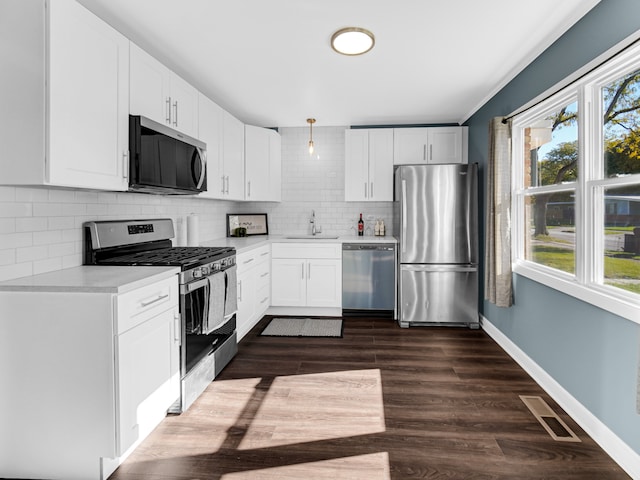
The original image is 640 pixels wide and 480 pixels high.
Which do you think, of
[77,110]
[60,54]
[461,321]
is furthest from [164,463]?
[461,321]

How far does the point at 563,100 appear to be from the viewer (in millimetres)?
2680

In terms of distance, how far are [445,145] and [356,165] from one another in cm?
109

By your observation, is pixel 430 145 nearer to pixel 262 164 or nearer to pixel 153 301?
pixel 262 164

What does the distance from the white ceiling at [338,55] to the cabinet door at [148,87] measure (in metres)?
0.20

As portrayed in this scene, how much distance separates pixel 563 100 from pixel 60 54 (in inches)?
114

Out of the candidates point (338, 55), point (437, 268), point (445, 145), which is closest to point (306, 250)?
point (437, 268)

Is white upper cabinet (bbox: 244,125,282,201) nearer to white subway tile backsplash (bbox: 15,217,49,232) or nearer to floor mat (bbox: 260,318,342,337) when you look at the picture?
floor mat (bbox: 260,318,342,337)

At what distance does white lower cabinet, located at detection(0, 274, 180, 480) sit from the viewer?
1804 millimetres

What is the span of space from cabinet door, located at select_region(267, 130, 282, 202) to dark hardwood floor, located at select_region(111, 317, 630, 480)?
7.64 feet

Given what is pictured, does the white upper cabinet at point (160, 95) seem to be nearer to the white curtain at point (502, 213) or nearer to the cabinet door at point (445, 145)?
the white curtain at point (502, 213)

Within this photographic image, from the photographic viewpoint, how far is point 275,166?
5262mm

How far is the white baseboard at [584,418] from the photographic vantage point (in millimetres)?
1933

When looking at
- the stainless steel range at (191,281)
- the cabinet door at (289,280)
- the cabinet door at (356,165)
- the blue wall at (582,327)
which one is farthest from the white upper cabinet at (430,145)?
the stainless steel range at (191,281)

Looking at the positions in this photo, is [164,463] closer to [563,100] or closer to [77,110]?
[77,110]
